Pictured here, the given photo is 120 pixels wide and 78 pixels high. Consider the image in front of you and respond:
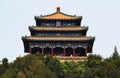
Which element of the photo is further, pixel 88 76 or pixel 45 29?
pixel 45 29

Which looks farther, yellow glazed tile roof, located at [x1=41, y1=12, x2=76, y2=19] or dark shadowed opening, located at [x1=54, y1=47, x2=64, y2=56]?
yellow glazed tile roof, located at [x1=41, y1=12, x2=76, y2=19]

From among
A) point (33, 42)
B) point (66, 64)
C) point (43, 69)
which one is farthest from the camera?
point (33, 42)

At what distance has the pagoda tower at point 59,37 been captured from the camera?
320ft

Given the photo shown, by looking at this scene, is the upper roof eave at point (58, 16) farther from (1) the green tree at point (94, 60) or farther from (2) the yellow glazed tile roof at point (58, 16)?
(1) the green tree at point (94, 60)

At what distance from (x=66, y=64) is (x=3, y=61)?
9857 millimetres

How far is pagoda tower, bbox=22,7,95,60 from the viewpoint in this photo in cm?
9769

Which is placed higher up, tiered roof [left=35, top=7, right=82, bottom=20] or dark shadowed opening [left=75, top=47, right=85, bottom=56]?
tiered roof [left=35, top=7, right=82, bottom=20]

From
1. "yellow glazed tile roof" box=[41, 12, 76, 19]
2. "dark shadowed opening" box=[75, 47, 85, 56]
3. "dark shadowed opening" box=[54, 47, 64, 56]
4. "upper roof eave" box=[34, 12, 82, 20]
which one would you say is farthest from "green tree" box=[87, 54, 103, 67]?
"yellow glazed tile roof" box=[41, 12, 76, 19]

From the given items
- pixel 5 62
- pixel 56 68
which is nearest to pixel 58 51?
pixel 56 68

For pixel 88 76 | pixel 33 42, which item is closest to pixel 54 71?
pixel 88 76

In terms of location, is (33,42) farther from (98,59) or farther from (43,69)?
(43,69)

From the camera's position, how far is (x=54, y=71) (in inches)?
3317

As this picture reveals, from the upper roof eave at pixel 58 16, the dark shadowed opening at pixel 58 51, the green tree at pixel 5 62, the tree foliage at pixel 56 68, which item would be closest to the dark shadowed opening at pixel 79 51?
the dark shadowed opening at pixel 58 51

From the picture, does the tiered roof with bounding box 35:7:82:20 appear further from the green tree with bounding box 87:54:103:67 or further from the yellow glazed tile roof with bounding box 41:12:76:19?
the green tree with bounding box 87:54:103:67
